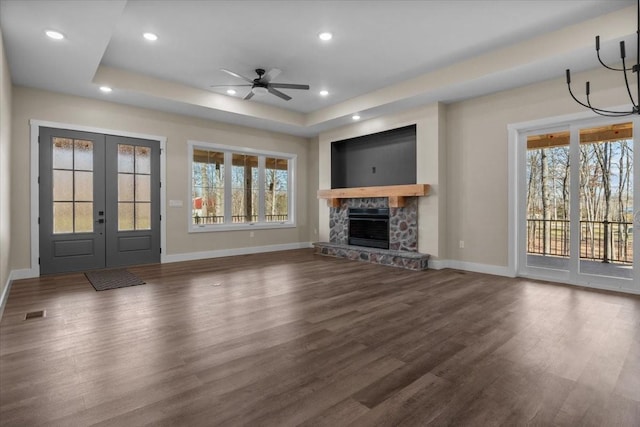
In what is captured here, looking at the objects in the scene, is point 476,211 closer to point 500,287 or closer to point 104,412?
point 500,287

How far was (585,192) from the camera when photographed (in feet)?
15.4

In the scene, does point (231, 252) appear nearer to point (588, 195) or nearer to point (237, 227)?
point (237, 227)

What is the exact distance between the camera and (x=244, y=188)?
777 centimetres

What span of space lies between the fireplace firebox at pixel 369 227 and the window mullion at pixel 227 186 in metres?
2.76

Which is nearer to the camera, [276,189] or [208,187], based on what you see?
[208,187]

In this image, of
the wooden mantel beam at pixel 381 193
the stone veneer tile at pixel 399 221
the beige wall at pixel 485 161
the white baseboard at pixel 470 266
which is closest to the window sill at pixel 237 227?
the wooden mantel beam at pixel 381 193

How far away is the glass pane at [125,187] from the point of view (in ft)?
19.7

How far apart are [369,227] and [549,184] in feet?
10.9

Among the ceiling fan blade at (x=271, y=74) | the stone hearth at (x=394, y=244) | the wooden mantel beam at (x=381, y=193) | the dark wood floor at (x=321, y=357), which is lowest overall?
the dark wood floor at (x=321, y=357)

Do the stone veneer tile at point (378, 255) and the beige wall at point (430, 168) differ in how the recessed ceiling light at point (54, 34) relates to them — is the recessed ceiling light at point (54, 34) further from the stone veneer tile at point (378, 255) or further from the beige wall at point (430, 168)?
the stone veneer tile at point (378, 255)

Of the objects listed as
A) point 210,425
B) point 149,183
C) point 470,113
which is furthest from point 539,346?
point 149,183

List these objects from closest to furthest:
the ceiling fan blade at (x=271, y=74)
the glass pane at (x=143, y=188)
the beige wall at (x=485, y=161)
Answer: the ceiling fan blade at (x=271, y=74), the beige wall at (x=485, y=161), the glass pane at (x=143, y=188)

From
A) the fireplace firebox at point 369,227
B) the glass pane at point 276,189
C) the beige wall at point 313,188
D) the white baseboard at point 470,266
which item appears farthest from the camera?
the beige wall at point 313,188

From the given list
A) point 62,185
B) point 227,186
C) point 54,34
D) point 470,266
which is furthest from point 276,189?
point 54,34
